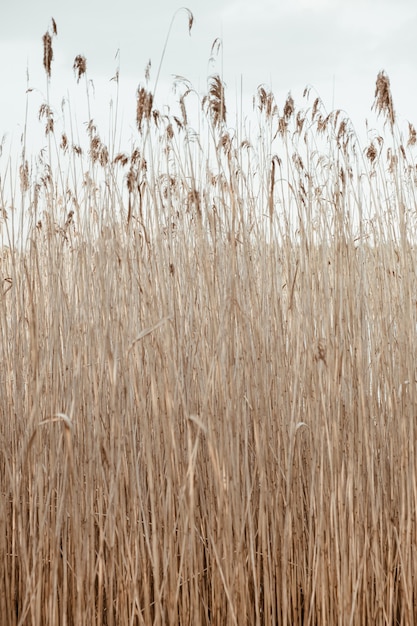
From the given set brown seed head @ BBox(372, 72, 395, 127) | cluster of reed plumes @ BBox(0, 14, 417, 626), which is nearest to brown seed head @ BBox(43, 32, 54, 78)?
cluster of reed plumes @ BBox(0, 14, 417, 626)

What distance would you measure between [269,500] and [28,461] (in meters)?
0.57

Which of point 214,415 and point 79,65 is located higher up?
point 79,65

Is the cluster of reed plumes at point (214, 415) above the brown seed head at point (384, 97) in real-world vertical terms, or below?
below

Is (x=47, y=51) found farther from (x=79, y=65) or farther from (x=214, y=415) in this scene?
(x=214, y=415)

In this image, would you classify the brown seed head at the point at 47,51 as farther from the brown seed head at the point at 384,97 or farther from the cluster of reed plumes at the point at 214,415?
the brown seed head at the point at 384,97

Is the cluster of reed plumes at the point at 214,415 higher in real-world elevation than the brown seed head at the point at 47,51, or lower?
lower

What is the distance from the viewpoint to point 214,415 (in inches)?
62.6

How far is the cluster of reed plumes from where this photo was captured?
1499 millimetres

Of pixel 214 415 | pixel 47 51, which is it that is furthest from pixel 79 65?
pixel 214 415

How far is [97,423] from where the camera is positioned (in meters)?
1.49

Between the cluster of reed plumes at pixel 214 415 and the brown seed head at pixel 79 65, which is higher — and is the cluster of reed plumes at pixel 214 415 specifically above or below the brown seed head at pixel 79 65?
below

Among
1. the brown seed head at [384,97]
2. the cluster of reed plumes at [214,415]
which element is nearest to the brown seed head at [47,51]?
the cluster of reed plumes at [214,415]

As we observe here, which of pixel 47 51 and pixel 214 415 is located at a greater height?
pixel 47 51

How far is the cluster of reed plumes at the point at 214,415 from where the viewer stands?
59.0 inches
